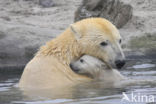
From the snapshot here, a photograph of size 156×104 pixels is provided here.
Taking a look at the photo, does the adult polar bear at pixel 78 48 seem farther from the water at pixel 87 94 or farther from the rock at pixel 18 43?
the rock at pixel 18 43

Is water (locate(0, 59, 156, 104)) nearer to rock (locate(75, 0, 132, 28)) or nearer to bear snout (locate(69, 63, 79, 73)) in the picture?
bear snout (locate(69, 63, 79, 73))

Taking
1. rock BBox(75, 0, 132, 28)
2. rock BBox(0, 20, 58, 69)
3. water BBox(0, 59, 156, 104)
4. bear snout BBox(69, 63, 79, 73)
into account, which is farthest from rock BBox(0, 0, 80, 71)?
bear snout BBox(69, 63, 79, 73)

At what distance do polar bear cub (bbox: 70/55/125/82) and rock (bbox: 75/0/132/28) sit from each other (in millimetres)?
5591

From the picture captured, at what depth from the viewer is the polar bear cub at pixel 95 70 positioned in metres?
7.43

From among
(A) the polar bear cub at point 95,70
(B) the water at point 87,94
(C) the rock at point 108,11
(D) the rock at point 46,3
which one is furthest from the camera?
(D) the rock at point 46,3

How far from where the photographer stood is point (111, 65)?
23.7 ft

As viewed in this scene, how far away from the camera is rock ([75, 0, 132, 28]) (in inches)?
521

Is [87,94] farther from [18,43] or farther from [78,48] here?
[18,43]

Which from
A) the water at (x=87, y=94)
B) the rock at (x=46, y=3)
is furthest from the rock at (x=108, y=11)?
the water at (x=87, y=94)

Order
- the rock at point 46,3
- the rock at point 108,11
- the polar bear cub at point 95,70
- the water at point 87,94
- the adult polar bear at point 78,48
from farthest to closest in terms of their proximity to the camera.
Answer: the rock at point 46,3 < the rock at point 108,11 < the polar bear cub at point 95,70 < the adult polar bear at point 78,48 < the water at point 87,94

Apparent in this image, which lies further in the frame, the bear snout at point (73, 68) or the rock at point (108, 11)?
the rock at point (108, 11)

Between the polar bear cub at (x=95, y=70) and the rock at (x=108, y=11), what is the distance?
5.59 metres

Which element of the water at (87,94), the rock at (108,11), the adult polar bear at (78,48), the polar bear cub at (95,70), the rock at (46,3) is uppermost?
the rock at (46,3)

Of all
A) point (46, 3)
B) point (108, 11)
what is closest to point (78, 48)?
point (108, 11)
